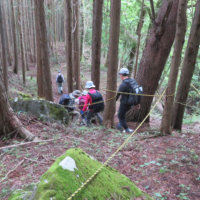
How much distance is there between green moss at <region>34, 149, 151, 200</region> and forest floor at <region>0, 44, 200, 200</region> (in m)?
0.73

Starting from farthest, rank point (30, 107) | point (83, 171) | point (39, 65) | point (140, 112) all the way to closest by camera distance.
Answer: point (39, 65) → point (140, 112) → point (30, 107) → point (83, 171)

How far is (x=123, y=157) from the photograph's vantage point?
381 cm

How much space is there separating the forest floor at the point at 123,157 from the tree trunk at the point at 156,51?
110 inches

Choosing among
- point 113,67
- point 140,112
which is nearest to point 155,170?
point 113,67

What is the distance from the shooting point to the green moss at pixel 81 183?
60.4 inches

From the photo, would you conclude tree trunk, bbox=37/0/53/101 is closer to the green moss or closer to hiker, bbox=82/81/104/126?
hiker, bbox=82/81/104/126

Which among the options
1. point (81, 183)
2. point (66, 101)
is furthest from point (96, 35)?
point (81, 183)

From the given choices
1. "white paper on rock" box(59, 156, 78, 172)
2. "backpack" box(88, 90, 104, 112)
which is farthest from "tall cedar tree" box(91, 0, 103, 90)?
"white paper on rock" box(59, 156, 78, 172)

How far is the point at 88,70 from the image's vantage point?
24.8 metres

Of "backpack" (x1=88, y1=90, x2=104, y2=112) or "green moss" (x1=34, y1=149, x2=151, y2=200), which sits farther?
"backpack" (x1=88, y1=90, x2=104, y2=112)

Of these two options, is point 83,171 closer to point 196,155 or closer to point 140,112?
point 196,155

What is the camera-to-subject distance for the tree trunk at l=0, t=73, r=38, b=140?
13.3ft

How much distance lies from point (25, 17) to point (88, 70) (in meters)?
11.4

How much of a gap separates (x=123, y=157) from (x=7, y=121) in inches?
117
